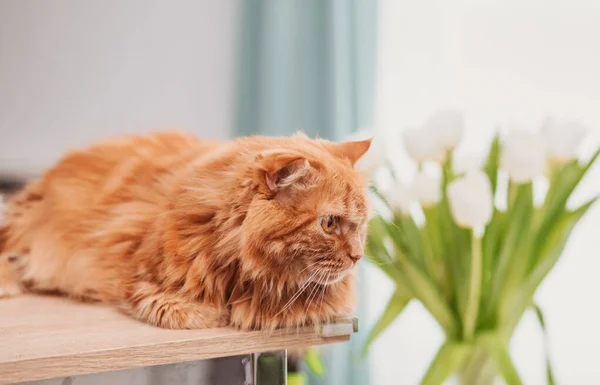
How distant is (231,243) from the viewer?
3.02 feet

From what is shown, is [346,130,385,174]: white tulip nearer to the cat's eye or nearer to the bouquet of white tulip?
the bouquet of white tulip

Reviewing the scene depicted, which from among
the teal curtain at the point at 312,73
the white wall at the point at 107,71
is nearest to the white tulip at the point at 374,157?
the teal curtain at the point at 312,73

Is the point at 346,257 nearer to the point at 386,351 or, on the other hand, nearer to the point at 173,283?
the point at 173,283

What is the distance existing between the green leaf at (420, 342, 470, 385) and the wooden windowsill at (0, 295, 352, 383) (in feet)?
1.01

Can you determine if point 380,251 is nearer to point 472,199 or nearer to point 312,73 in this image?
point 472,199

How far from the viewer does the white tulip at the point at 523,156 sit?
111 cm

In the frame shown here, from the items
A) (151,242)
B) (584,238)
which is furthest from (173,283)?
(584,238)

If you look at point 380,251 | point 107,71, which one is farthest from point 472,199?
point 107,71

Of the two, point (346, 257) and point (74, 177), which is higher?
point (74, 177)

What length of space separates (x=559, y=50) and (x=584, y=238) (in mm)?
451

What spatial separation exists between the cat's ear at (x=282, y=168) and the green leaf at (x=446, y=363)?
0.52 metres

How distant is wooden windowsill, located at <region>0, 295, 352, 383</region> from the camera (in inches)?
30.4

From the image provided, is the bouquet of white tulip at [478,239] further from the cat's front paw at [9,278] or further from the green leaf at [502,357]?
the cat's front paw at [9,278]

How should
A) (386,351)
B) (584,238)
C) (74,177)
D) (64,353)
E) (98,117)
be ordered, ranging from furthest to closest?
(98,117) → (386,351) → (584,238) → (74,177) → (64,353)
